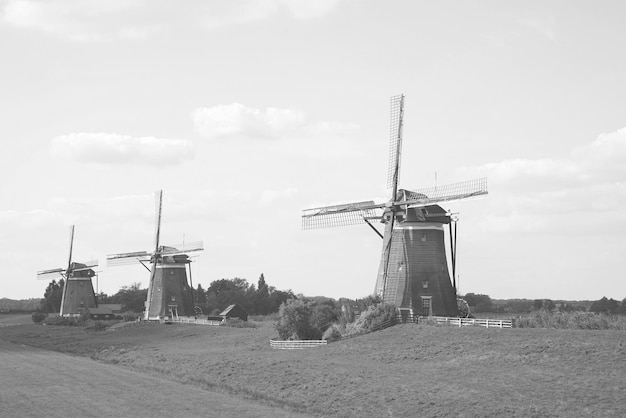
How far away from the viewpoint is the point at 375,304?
56.0m

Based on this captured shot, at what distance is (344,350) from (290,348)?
271 inches

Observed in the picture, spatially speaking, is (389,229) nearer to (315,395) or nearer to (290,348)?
(290,348)

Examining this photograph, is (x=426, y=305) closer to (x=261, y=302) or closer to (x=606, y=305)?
(x=606, y=305)

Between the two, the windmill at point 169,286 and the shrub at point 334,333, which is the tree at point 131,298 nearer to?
the windmill at point 169,286

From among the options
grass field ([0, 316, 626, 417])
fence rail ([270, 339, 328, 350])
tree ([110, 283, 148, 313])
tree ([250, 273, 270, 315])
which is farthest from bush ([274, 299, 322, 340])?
tree ([110, 283, 148, 313])

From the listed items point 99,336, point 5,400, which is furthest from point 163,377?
point 99,336

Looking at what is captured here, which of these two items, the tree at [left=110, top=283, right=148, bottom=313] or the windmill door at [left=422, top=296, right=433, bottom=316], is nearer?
the windmill door at [left=422, top=296, right=433, bottom=316]

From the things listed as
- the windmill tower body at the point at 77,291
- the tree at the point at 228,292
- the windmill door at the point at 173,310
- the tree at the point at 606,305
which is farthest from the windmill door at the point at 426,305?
the windmill tower body at the point at 77,291

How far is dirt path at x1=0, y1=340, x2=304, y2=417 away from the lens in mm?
32844

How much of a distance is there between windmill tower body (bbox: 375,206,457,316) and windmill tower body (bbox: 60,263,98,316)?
8132cm

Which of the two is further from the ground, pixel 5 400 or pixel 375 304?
pixel 375 304

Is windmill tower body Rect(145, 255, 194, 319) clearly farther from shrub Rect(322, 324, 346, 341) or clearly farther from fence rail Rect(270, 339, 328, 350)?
shrub Rect(322, 324, 346, 341)

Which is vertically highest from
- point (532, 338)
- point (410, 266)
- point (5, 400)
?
point (410, 266)

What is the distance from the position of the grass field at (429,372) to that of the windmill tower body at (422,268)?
3.49 m
